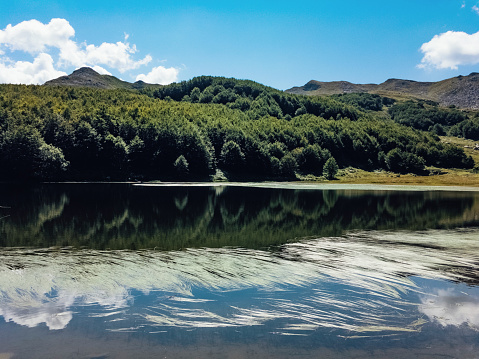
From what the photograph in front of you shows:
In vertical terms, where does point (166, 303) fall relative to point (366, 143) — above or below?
below

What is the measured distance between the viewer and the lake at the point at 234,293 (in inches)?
392

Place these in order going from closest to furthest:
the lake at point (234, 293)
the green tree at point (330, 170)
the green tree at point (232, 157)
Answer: the lake at point (234, 293), the green tree at point (232, 157), the green tree at point (330, 170)

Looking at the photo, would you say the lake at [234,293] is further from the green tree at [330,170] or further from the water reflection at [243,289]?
the green tree at [330,170]

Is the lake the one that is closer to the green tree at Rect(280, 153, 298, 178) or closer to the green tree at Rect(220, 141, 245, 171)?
the green tree at Rect(220, 141, 245, 171)

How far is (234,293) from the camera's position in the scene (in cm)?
1389

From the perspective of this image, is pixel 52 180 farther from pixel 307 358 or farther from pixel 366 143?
pixel 366 143

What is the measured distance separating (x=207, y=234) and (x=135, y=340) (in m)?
16.3

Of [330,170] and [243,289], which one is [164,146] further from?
[243,289]

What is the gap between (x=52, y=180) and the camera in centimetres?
9831

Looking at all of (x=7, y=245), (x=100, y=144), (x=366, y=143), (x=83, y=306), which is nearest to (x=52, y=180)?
(x=100, y=144)

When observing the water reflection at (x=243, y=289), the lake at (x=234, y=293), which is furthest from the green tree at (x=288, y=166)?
the water reflection at (x=243, y=289)

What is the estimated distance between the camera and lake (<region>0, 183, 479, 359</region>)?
32.7 feet

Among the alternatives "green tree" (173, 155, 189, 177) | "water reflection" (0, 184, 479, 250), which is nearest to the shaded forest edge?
"green tree" (173, 155, 189, 177)

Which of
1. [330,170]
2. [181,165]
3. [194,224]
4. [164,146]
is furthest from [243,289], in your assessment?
[330,170]
